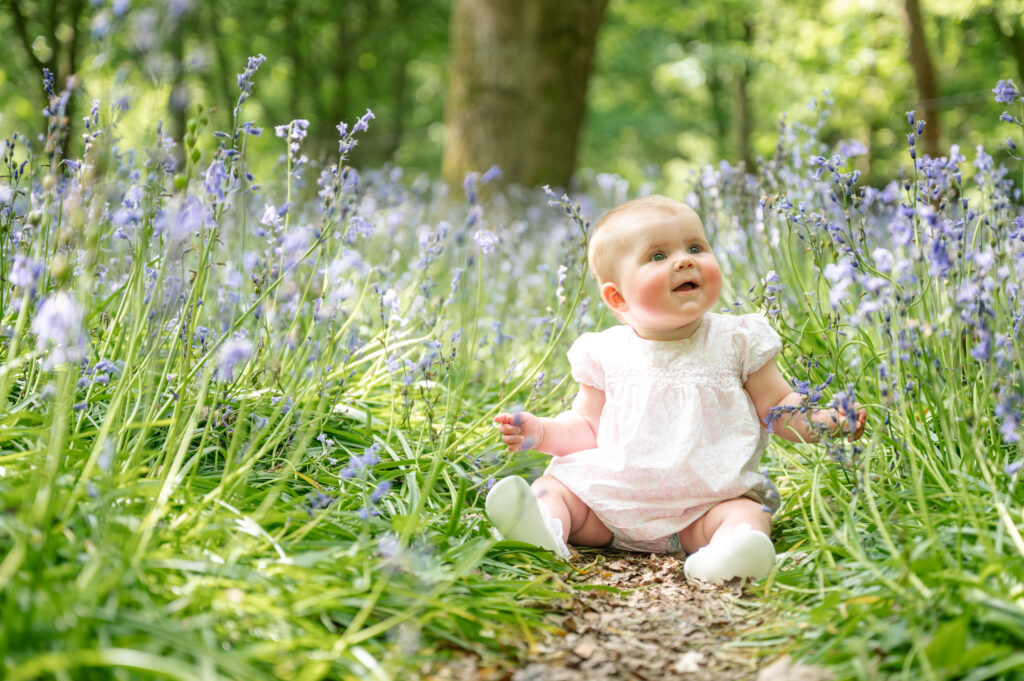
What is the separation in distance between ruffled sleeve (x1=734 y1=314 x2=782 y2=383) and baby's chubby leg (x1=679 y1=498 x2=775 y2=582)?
335mm

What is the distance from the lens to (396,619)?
139 cm

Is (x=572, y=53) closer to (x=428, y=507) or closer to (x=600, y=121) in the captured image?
(x=428, y=507)

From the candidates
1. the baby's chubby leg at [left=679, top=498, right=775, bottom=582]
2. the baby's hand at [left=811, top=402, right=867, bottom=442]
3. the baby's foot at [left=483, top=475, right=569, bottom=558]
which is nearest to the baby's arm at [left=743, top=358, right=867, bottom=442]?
the baby's hand at [left=811, top=402, right=867, bottom=442]

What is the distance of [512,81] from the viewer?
298 inches

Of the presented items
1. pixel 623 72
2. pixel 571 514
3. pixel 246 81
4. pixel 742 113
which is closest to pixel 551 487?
pixel 571 514

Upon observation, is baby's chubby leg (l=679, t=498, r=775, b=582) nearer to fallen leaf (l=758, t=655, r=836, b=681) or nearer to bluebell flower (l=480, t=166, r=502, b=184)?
fallen leaf (l=758, t=655, r=836, b=681)

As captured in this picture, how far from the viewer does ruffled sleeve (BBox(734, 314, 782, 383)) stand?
2199mm

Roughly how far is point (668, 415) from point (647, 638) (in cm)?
69

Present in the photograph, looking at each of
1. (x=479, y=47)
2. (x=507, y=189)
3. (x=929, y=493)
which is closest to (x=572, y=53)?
(x=479, y=47)

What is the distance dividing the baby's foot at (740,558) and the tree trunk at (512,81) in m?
5.95

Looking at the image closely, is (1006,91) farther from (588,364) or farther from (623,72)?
(623,72)

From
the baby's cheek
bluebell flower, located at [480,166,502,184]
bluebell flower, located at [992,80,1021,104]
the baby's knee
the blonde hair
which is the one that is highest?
bluebell flower, located at [992,80,1021,104]

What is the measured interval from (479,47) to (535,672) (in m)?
6.78

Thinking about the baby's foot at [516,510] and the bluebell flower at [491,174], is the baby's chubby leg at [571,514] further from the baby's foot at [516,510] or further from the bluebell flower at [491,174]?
the bluebell flower at [491,174]
